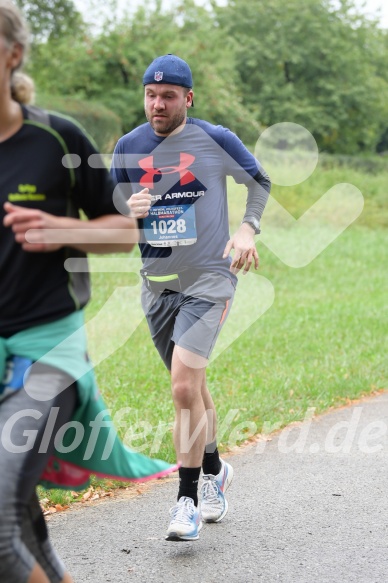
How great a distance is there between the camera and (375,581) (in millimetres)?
4070

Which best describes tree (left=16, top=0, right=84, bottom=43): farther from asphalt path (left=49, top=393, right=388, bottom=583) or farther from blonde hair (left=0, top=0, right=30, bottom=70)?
blonde hair (left=0, top=0, right=30, bottom=70)

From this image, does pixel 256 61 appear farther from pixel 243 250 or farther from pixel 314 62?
pixel 243 250

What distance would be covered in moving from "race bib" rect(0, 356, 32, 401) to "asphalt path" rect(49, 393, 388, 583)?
1628 millimetres

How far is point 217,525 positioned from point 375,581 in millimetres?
1085

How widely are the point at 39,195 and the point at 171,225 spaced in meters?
1.91

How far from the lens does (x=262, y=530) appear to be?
15.8 feet

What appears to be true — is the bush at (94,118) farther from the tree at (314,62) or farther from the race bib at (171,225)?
the tree at (314,62)

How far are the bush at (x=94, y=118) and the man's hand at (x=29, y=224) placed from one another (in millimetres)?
21466

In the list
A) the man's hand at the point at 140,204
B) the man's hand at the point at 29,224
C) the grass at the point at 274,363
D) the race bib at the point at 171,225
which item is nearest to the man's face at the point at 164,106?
the race bib at the point at 171,225

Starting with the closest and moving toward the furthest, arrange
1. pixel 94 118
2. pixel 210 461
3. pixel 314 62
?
pixel 210 461
pixel 94 118
pixel 314 62

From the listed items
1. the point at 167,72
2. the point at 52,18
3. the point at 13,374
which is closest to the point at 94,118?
the point at 52,18

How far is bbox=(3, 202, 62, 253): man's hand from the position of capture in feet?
8.60

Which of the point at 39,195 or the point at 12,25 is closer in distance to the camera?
the point at 12,25

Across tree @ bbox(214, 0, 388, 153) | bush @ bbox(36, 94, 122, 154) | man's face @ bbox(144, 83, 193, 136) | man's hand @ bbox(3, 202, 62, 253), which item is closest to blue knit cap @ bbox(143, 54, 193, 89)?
man's face @ bbox(144, 83, 193, 136)
